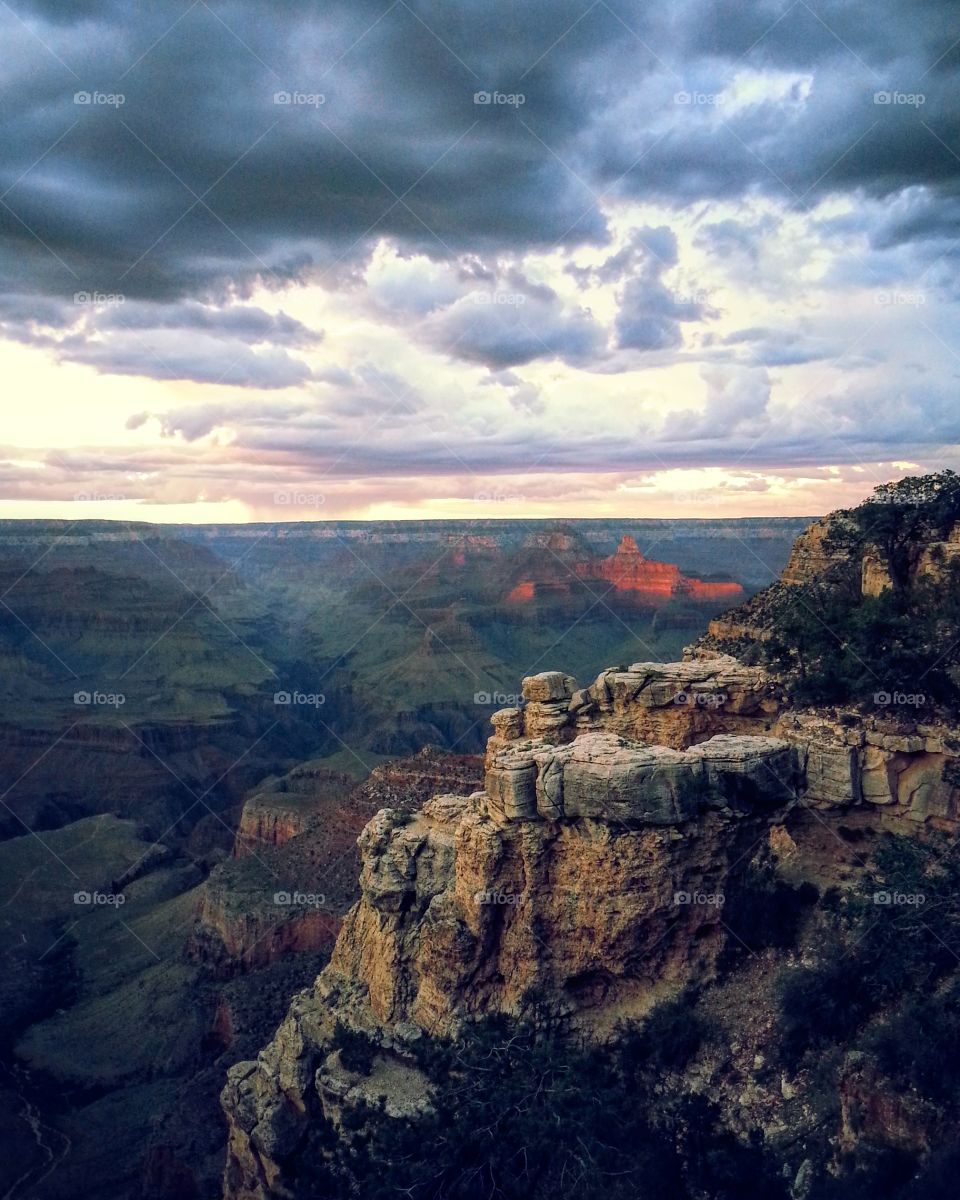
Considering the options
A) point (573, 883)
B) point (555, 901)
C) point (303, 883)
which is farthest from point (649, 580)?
point (573, 883)

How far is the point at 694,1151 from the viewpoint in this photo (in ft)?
61.2

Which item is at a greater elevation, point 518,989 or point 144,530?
point 144,530

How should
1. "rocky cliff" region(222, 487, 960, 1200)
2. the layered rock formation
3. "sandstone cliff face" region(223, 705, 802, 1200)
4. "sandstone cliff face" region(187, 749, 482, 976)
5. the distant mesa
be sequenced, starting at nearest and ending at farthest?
1. "rocky cliff" region(222, 487, 960, 1200)
2. "sandstone cliff face" region(223, 705, 802, 1200)
3. "sandstone cliff face" region(187, 749, 482, 976)
4. the layered rock formation
5. the distant mesa

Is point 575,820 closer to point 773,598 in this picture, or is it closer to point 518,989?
point 518,989

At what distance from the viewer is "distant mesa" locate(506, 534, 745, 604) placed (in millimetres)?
124938

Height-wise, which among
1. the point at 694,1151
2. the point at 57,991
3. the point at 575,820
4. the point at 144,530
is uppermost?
the point at 144,530

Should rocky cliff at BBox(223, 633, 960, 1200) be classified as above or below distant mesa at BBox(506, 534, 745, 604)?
below

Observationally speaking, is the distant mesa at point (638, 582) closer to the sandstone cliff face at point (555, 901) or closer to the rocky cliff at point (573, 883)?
the rocky cliff at point (573, 883)

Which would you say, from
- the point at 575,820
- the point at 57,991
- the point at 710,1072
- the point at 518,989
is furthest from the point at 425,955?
the point at 57,991

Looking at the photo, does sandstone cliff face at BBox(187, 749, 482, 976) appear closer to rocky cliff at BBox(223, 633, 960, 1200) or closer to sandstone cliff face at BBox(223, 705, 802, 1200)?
rocky cliff at BBox(223, 633, 960, 1200)

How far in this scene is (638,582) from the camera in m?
130

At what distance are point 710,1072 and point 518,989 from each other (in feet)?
15.6

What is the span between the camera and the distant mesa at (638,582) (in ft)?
410

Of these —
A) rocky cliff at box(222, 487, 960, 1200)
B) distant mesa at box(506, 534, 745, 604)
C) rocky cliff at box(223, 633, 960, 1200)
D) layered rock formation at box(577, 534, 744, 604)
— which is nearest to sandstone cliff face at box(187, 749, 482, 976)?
rocky cliff at box(223, 633, 960, 1200)
